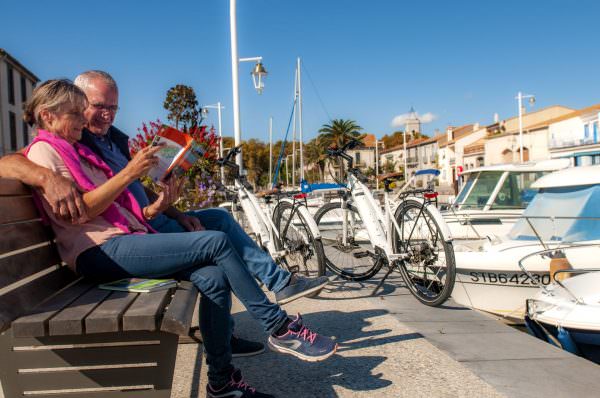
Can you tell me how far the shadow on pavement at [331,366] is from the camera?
2764 mm

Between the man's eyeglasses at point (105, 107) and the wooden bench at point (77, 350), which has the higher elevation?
the man's eyeglasses at point (105, 107)

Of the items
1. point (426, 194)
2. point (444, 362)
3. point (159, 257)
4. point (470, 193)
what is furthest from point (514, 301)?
point (159, 257)

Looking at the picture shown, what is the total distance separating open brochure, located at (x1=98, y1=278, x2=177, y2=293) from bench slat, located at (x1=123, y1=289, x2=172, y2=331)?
17 cm

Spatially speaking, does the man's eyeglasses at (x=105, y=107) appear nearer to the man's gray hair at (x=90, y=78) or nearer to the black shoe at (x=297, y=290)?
the man's gray hair at (x=90, y=78)

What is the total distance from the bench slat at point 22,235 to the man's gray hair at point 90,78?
1065 mm

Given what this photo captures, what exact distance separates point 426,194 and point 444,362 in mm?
1827

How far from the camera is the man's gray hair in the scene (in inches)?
122

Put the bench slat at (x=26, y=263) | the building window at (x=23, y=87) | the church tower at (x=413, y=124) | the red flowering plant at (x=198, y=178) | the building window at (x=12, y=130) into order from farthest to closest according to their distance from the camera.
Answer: the church tower at (x=413, y=124) → the building window at (x=23, y=87) → the building window at (x=12, y=130) → the red flowering plant at (x=198, y=178) → the bench slat at (x=26, y=263)

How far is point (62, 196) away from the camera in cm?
220

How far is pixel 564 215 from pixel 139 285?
6.30m

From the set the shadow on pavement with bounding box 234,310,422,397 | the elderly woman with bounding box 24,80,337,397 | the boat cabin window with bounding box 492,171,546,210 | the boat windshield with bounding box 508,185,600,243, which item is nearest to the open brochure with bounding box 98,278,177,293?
the elderly woman with bounding box 24,80,337,397

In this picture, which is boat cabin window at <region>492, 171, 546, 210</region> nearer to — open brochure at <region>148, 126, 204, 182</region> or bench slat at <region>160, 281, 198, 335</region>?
open brochure at <region>148, 126, 204, 182</region>

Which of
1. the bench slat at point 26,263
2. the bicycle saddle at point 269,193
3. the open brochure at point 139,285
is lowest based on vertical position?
the open brochure at point 139,285

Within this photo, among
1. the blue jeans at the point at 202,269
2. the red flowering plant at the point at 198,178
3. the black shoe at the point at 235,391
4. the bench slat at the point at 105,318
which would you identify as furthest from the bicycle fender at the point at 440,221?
the red flowering plant at the point at 198,178
